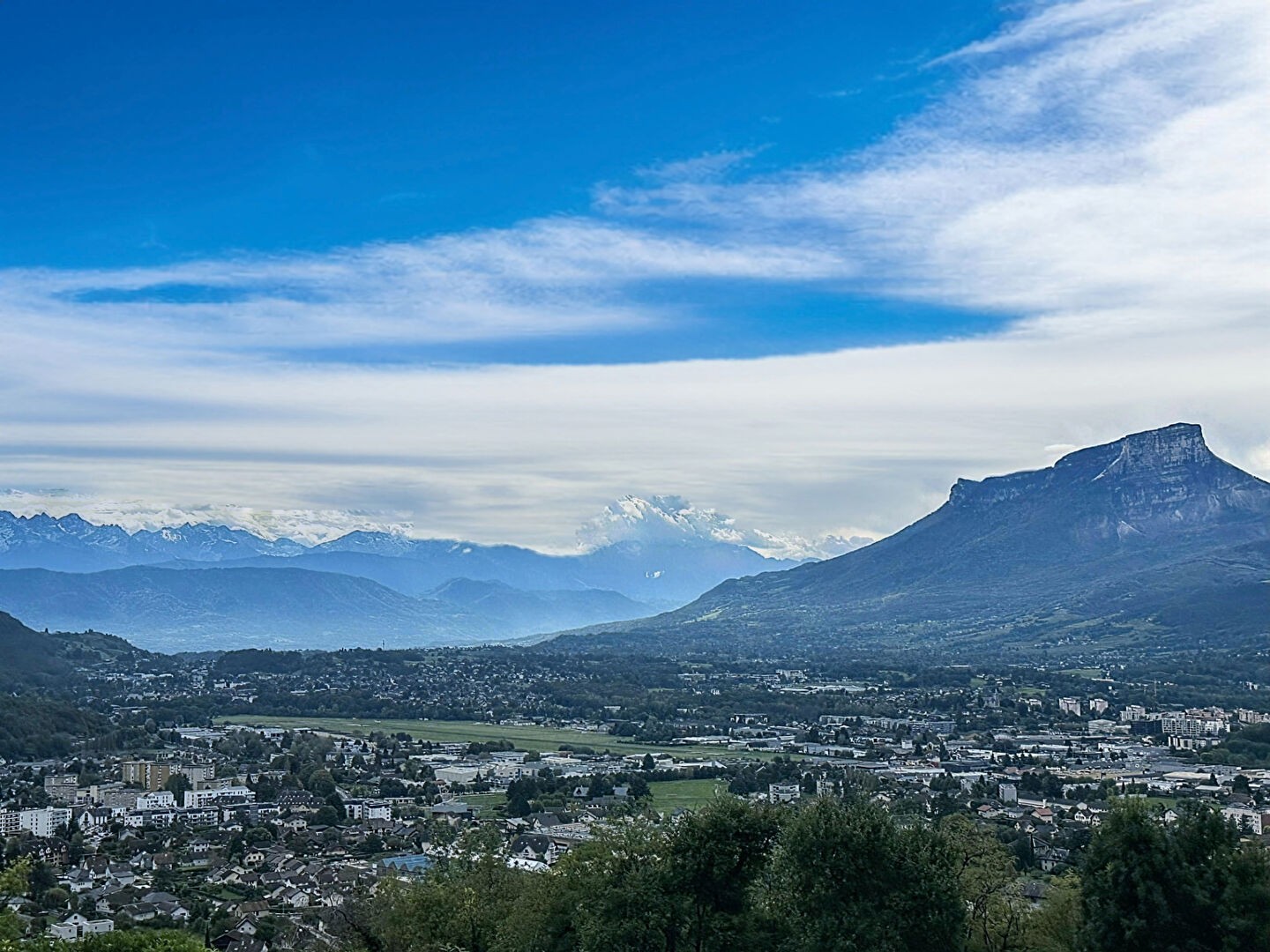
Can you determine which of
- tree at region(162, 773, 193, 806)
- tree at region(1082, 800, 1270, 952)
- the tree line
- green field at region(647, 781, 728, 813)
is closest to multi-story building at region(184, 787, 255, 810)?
tree at region(162, 773, 193, 806)

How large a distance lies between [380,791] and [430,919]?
1646 inches

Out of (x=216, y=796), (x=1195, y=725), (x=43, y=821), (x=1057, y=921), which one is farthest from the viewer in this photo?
(x=1195, y=725)

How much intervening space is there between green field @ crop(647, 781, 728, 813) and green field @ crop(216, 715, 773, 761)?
32.5 feet

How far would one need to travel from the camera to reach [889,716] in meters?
95.1

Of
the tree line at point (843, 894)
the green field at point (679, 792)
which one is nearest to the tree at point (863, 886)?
the tree line at point (843, 894)

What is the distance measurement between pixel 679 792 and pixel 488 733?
35324mm

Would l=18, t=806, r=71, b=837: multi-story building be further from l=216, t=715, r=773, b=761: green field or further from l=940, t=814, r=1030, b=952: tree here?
l=940, t=814, r=1030, b=952: tree

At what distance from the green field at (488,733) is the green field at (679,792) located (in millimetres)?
9911

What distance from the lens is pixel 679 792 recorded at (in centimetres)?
5891

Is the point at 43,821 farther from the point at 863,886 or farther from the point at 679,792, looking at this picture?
the point at 863,886

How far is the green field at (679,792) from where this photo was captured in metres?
53.9

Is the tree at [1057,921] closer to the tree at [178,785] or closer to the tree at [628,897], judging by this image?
the tree at [628,897]

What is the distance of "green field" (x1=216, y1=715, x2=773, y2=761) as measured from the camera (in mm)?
78600

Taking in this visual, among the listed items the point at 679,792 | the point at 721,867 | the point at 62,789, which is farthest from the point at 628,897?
the point at 62,789
